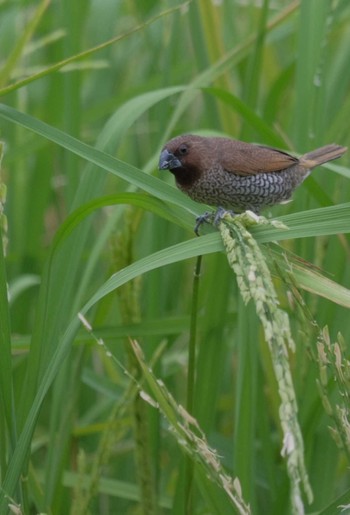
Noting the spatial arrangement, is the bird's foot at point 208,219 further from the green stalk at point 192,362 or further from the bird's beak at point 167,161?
the bird's beak at point 167,161

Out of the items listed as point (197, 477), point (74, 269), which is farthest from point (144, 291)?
point (197, 477)

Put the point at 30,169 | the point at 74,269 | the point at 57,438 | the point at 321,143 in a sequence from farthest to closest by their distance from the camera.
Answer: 1. the point at 30,169
2. the point at 321,143
3. the point at 57,438
4. the point at 74,269

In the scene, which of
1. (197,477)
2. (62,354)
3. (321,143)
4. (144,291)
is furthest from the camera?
(144,291)

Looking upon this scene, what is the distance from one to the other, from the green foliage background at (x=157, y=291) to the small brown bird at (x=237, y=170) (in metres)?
0.07

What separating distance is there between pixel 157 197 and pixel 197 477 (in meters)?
0.58

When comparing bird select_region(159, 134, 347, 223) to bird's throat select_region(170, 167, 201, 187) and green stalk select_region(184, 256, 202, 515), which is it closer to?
bird's throat select_region(170, 167, 201, 187)

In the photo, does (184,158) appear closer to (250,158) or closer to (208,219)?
(250,158)

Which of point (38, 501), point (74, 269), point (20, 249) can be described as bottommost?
point (38, 501)

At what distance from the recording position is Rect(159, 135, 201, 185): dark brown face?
8.15ft

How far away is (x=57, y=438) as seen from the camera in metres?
2.25

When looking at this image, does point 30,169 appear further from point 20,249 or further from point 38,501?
point 38,501

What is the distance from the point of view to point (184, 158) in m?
2.55

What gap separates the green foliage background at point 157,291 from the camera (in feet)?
5.71

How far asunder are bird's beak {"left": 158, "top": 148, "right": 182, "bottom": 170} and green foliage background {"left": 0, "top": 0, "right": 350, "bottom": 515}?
118 millimetres
